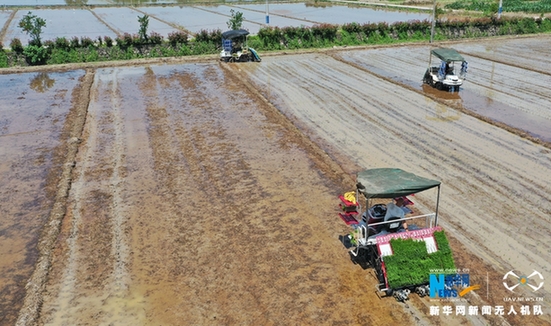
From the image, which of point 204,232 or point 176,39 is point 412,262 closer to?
point 204,232

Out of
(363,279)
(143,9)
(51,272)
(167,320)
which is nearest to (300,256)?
(363,279)

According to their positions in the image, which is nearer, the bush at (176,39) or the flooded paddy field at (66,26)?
the bush at (176,39)

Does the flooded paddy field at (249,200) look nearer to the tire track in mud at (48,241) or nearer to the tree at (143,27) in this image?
the tire track in mud at (48,241)

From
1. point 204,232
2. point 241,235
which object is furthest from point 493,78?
point 204,232

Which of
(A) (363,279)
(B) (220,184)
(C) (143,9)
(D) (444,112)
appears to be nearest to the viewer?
(A) (363,279)

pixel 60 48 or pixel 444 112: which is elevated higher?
pixel 60 48

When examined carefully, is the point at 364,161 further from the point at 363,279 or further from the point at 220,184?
the point at 363,279

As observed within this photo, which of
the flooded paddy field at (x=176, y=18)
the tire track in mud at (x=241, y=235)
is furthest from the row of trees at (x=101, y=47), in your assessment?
the tire track in mud at (x=241, y=235)
